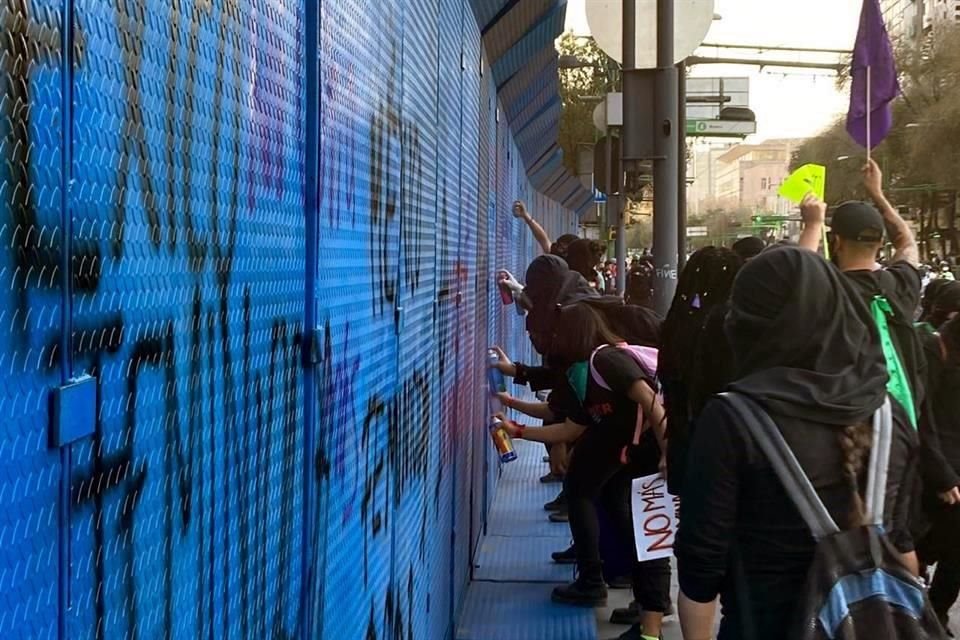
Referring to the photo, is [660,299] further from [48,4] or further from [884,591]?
[48,4]

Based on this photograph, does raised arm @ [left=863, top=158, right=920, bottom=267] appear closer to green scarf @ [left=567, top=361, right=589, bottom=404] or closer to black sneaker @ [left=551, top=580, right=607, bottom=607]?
green scarf @ [left=567, top=361, right=589, bottom=404]

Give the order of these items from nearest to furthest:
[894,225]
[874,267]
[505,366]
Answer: [874,267] < [894,225] < [505,366]

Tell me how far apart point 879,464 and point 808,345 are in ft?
1.08

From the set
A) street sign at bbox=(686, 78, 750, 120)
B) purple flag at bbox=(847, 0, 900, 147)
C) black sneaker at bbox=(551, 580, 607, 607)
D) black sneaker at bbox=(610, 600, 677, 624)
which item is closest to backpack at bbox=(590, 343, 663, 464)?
black sneaker at bbox=(551, 580, 607, 607)

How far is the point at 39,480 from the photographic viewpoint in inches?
41.1

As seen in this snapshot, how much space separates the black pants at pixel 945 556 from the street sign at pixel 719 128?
19.6 metres

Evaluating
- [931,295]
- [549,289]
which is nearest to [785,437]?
[549,289]

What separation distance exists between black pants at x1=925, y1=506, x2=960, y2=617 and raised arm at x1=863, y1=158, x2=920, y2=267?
1.12m

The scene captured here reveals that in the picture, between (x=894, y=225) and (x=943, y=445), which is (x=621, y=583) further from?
(x=894, y=225)

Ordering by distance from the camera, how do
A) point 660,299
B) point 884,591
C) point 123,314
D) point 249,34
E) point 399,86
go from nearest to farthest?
point 123,314
point 249,34
point 884,591
point 399,86
point 660,299

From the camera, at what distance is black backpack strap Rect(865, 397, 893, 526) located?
8.48 ft

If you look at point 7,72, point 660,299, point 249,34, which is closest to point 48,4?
point 7,72

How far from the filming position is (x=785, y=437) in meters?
2.55

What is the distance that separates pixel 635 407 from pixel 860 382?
2552mm
